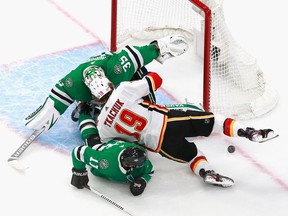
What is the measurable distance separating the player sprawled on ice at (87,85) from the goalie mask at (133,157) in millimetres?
356

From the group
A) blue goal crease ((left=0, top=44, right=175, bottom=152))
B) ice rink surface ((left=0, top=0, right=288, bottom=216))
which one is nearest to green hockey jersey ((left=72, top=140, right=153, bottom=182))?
ice rink surface ((left=0, top=0, right=288, bottom=216))

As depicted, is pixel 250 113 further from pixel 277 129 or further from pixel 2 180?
pixel 2 180

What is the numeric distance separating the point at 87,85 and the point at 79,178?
454 millimetres

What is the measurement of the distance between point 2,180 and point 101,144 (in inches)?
19.5

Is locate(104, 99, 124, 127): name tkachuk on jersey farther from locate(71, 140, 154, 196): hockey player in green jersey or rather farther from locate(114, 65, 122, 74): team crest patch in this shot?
locate(114, 65, 122, 74): team crest patch

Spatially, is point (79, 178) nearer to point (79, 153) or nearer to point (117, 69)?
point (79, 153)

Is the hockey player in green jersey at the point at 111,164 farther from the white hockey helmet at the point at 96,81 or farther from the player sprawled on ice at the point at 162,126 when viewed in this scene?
the white hockey helmet at the point at 96,81

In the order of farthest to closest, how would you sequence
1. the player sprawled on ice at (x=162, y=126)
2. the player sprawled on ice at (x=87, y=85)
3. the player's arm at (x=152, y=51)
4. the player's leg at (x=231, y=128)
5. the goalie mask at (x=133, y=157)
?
the player's arm at (x=152, y=51)
the player sprawled on ice at (x=87, y=85)
the player's leg at (x=231, y=128)
the player sprawled on ice at (x=162, y=126)
the goalie mask at (x=133, y=157)

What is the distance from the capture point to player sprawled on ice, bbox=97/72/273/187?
137 inches

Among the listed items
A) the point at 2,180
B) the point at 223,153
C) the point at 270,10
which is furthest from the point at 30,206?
the point at 270,10

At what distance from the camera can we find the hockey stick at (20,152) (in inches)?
144

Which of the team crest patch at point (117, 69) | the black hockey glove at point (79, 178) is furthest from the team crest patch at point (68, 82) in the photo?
the black hockey glove at point (79, 178)

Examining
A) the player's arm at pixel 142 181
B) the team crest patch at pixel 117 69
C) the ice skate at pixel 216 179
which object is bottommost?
the player's arm at pixel 142 181

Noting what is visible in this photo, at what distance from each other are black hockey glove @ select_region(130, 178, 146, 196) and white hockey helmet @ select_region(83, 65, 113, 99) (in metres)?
0.43
